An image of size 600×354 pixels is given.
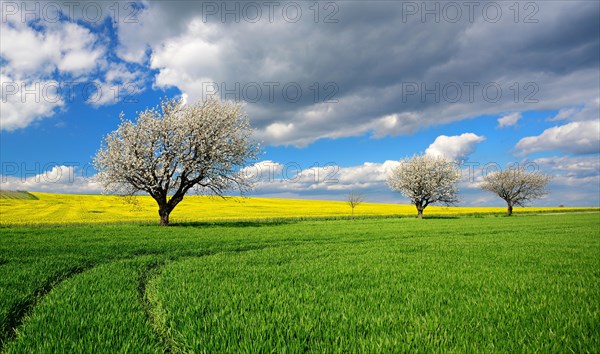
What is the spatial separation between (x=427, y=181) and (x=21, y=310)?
60.0 m

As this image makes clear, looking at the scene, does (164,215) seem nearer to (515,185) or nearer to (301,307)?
(301,307)

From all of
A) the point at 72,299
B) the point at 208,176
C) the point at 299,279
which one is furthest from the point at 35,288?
the point at 208,176

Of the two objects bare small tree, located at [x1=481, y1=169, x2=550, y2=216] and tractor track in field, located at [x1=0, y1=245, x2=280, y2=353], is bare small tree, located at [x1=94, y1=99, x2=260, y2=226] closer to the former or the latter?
tractor track in field, located at [x1=0, y1=245, x2=280, y2=353]

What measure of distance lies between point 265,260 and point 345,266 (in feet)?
11.2

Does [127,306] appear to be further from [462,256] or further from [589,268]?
[589,268]

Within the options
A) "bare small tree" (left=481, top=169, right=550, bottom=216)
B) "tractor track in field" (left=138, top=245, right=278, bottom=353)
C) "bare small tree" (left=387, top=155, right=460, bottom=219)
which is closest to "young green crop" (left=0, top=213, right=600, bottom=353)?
"tractor track in field" (left=138, top=245, right=278, bottom=353)

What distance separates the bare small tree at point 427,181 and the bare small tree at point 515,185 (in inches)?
909

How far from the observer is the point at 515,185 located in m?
78.1

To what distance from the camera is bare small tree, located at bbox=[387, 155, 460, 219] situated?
60250mm

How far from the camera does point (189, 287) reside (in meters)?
8.44

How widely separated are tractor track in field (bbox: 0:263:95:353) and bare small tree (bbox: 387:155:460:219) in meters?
57.1

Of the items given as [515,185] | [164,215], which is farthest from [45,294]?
[515,185]

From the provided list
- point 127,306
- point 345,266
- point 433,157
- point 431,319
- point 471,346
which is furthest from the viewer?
point 433,157

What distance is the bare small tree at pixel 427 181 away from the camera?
60250 mm
